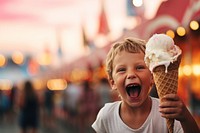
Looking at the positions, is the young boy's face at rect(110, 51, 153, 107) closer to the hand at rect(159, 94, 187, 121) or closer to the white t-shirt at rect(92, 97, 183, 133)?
the white t-shirt at rect(92, 97, 183, 133)

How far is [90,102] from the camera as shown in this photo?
13273 millimetres

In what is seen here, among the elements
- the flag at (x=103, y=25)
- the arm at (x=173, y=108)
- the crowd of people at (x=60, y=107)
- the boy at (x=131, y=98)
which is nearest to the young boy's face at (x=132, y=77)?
the boy at (x=131, y=98)

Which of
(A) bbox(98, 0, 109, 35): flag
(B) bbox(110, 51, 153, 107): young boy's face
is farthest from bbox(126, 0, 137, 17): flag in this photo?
(B) bbox(110, 51, 153, 107): young boy's face

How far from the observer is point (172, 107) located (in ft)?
8.58

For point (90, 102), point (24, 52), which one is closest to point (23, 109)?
point (90, 102)

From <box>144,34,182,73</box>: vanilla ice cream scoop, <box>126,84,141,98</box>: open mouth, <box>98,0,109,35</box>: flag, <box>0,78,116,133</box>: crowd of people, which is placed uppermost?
<box>98,0,109,35</box>: flag

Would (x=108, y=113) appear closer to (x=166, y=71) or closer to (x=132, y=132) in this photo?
(x=132, y=132)

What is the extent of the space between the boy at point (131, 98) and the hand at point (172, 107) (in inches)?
7.5

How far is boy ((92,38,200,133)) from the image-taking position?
2.95m

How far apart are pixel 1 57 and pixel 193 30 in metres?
62.1

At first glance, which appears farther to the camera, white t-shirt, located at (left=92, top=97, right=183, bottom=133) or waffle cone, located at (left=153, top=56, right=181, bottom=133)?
white t-shirt, located at (left=92, top=97, right=183, bottom=133)

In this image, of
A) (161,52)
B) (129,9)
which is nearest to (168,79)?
(161,52)

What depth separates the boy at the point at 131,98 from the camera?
2953mm

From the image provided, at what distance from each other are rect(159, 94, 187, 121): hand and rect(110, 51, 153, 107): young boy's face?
319 mm
